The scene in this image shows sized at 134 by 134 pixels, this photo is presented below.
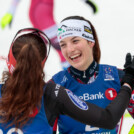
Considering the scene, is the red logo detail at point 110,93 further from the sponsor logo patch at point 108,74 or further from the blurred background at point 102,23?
the blurred background at point 102,23

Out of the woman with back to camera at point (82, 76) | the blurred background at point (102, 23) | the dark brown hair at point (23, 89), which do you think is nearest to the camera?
the dark brown hair at point (23, 89)

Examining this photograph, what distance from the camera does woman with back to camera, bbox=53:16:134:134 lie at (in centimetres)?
144

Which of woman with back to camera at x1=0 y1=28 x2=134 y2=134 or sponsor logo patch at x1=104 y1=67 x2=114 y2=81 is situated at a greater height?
woman with back to camera at x1=0 y1=28 x2=134 y2=134

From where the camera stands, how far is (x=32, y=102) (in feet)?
3.41

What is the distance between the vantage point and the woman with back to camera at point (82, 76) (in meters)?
1.44

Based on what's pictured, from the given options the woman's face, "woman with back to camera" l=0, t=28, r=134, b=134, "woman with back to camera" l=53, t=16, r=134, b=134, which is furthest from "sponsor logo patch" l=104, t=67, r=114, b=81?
"woman with back to camera" l=0, t=28, r=134, b=134

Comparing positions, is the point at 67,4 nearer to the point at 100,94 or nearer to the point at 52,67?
the point at 52,67

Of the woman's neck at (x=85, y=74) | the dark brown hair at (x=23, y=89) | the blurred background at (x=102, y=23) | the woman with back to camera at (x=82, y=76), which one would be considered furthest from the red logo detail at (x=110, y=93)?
the blurred background at (x=102, y=23)

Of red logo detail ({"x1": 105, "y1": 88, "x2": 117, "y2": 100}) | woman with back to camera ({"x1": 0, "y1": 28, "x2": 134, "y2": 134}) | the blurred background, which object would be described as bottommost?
the blurred background

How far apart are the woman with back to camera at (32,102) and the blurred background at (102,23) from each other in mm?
2335

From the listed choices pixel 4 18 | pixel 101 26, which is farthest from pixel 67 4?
pixel 4 18

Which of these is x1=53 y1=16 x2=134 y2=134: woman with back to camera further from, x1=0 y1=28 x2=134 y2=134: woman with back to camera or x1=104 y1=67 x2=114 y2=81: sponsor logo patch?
x1=0 y1=28 x2=134 y2=134: woman with back to camera

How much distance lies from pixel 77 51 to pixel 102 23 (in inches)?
104

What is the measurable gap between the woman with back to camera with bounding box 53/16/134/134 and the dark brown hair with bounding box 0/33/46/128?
1.42 feet
